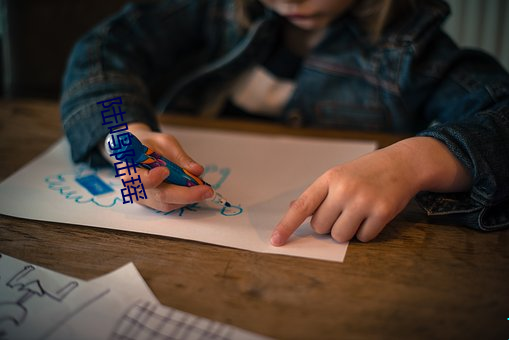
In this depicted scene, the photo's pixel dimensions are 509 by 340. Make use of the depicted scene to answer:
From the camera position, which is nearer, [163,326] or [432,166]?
[163,326]

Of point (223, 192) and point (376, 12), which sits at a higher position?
point (376, 12)

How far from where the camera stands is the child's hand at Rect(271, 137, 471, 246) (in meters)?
0.44

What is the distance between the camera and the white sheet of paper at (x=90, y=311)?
1.15 ft

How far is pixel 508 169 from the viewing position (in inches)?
18.9

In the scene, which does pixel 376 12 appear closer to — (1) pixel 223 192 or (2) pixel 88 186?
(1) pixel 223 192

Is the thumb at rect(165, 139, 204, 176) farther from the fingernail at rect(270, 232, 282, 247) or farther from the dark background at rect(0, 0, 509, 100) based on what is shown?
the dark background at rect(0, 0, 509, 100)

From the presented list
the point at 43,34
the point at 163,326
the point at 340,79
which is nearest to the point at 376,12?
the point at 340,79

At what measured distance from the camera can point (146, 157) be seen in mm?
460

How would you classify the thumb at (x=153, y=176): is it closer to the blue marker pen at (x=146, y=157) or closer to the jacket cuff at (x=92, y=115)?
the blue marker pen at (x=146, y=157)

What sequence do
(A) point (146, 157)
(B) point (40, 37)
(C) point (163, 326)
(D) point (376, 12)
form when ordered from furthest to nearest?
(B) point (40, 37), (D) point (376, 12), (A) point (146, 157), (C) point (163, 326)

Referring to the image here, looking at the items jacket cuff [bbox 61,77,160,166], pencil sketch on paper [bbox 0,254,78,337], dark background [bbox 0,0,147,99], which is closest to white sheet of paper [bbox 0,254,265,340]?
pencil sketch on paper [bbox 0,254,78,337]

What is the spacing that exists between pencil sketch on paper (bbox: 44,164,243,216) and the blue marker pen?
0.04 meters

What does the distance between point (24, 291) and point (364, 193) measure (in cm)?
30

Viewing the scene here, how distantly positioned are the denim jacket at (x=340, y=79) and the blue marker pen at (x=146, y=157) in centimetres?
15
